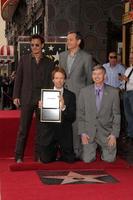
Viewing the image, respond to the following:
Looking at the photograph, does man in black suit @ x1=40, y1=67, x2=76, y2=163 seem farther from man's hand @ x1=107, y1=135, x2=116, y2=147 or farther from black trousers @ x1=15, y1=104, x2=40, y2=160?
man's hand @ x1=107, y1=135, x2=116, y2=147

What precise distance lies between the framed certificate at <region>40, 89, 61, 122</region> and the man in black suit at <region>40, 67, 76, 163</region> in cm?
8

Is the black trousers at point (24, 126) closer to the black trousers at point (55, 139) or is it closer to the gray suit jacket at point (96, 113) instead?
the black trousers at point (55, 139)

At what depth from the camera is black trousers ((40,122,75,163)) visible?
7.43 metres

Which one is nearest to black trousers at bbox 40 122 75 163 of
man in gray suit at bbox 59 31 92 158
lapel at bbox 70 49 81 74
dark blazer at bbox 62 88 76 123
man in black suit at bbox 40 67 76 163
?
man in black suit at bbox 40 67 76 163

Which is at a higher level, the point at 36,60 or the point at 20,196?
the point at 36,60

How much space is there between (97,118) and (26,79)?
1131mm

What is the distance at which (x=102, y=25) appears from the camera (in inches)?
631

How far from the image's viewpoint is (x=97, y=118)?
24.5 feet

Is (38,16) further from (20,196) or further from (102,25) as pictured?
(20,196)

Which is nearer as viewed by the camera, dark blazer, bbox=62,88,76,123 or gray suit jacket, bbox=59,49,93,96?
dark blazer, bbox=62,88,76,123

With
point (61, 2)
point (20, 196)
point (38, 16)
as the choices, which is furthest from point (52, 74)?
point (38, 16)

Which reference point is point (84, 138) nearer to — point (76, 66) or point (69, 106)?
point (69, 106)

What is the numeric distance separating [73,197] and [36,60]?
99.0 inches

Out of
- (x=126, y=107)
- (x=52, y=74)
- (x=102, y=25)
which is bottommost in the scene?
(x=126, y=107)
